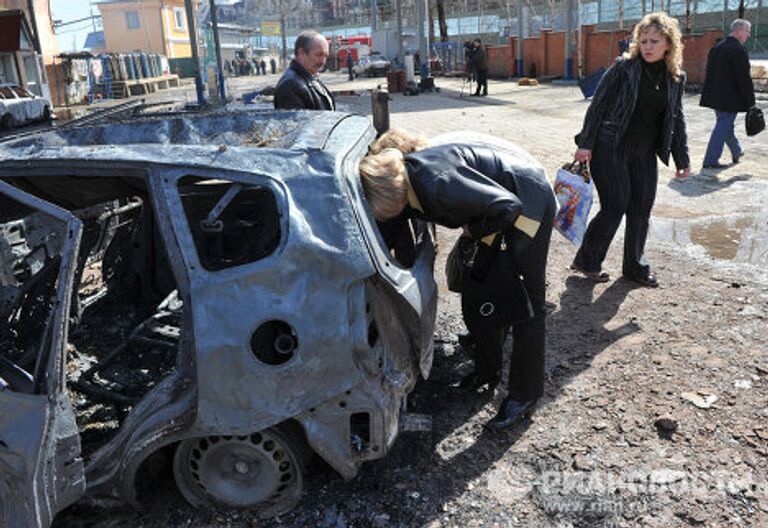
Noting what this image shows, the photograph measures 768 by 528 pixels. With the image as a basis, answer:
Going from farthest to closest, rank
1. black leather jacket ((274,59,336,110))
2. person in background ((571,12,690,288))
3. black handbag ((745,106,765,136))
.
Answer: black handbag ((745,106,765,136)) < black leather jacket ((274,59,336,110)) < person in background ((571,12,690,288))

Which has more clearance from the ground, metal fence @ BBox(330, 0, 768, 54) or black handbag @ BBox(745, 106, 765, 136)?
metal fence @ BBox(330, 0, 768, 54)

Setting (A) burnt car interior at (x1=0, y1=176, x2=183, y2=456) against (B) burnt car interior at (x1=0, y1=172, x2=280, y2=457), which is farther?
(A) burnt car interior at (x1=0, y1=176, x2=183, y2=456)

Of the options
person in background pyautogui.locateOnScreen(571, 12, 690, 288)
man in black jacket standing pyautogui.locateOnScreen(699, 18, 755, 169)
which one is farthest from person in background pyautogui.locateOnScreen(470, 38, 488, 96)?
person in background pyautogui.locateOnScreen(571, 12, 690, 288)

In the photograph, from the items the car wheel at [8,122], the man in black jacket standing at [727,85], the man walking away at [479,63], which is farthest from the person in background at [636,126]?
the man walking away at [479,63]

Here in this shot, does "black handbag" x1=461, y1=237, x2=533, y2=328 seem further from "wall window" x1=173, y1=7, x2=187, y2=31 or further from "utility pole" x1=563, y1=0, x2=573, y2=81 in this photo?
"wall window" x1=173, y1=7, x2=187, y2=31

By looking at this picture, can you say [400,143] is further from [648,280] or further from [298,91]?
[648,280]

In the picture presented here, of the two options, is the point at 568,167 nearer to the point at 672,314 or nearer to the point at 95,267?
the point at 672,314

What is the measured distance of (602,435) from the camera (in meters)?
3.18

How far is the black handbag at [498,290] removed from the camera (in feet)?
10.1

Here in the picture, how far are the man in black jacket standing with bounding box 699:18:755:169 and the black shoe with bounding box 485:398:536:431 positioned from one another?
21.2 ft

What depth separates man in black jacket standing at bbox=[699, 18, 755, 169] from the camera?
8078mm

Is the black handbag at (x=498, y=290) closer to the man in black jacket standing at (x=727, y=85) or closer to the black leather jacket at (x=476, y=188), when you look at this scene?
the black leather jacket at (x=476, y=188)

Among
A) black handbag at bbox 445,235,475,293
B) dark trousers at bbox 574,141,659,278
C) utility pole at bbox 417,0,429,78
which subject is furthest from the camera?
utility pole at bbox 417,0,429,78

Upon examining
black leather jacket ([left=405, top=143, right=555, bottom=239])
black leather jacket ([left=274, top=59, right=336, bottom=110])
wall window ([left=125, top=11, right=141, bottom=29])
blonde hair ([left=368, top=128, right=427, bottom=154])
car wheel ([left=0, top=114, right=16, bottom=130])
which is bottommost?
car wheel ([left=0, top=114, right=16, bottom=130])
